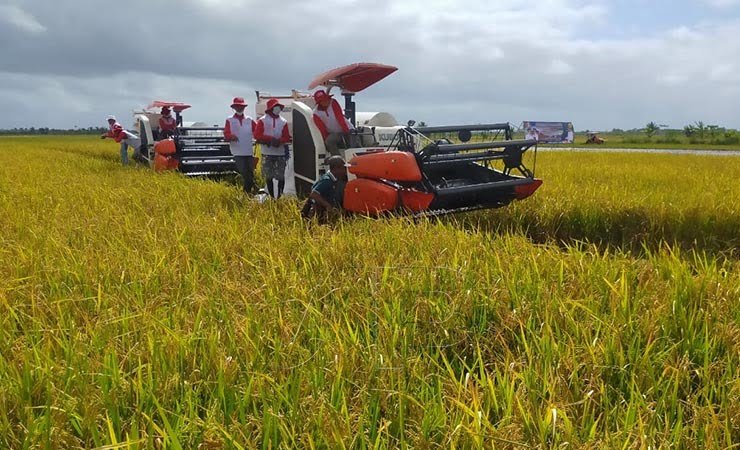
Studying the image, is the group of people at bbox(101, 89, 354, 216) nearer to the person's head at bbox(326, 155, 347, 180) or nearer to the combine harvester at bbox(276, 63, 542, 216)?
the person's head at bbox(326, 155, 347, 180)

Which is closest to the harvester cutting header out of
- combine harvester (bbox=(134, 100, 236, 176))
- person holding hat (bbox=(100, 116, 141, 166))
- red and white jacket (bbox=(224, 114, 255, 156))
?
red and white jacket (bbox=(224, 114, 255, 156))

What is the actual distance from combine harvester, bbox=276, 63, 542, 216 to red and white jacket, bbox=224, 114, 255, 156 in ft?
4.58

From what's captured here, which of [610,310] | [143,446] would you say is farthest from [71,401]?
[610,310]

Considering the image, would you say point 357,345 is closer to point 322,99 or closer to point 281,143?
point 322,99

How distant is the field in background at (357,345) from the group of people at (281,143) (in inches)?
49.4

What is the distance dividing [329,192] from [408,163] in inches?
35.8

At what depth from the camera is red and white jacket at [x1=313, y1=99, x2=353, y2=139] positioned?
6.75m

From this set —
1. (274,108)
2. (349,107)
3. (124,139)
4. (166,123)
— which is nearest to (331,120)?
(349,107)

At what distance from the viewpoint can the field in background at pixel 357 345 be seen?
165 cm

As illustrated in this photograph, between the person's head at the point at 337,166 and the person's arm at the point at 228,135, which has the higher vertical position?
the person's arm at the point at 228,135

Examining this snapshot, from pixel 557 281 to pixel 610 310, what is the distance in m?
0.39

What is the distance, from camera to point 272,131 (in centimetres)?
737

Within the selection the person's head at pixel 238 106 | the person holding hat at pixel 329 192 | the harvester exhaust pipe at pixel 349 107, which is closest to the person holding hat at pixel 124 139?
the person's head at pixel 238 106

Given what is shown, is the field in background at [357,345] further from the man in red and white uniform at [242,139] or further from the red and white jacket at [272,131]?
the man in red and white uniform at [242,139]
